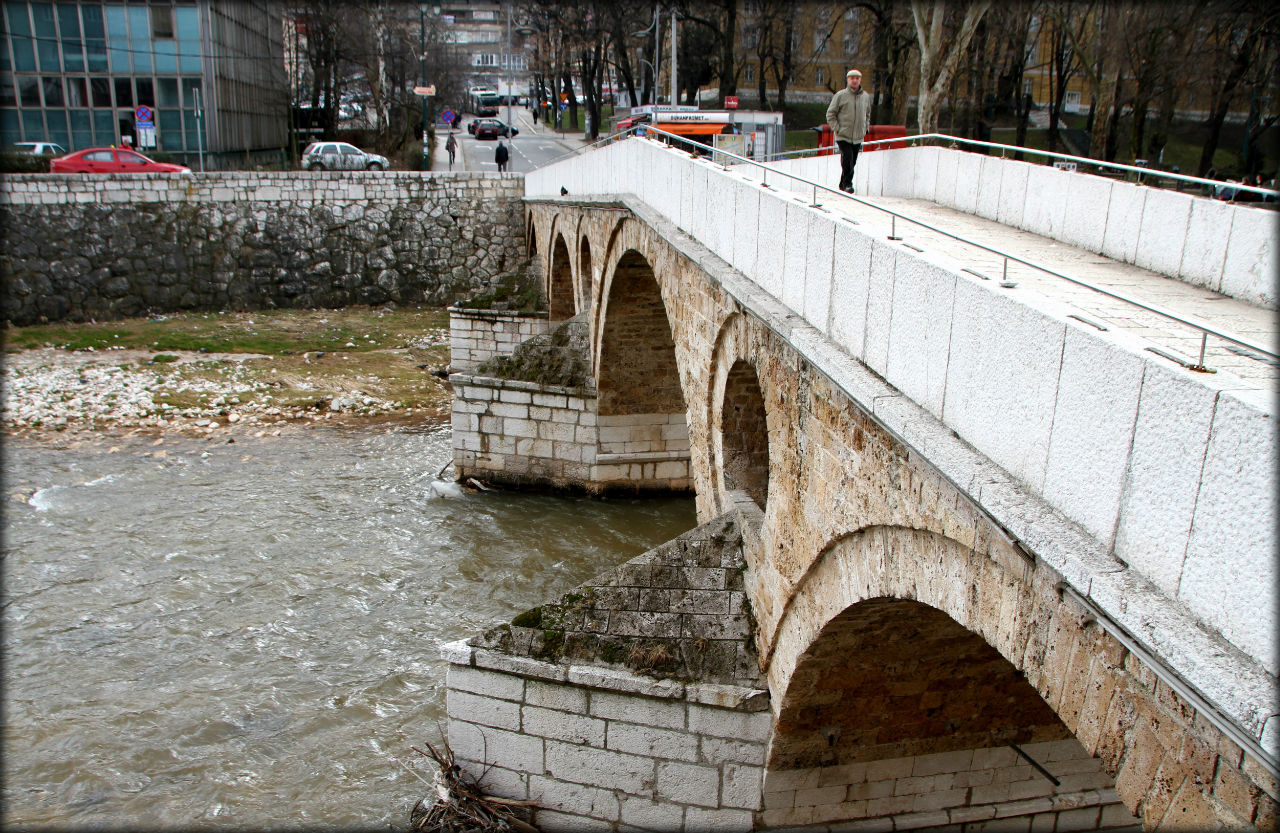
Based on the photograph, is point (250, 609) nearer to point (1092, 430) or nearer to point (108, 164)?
point (1092, 430)

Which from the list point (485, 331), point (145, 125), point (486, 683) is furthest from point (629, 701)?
point (145, 125)

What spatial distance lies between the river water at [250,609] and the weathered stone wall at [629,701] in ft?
3.91

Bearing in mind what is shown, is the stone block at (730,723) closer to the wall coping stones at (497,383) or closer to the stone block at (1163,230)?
the stone block at (1163,230)

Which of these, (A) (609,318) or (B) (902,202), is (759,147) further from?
(B) (902,202)

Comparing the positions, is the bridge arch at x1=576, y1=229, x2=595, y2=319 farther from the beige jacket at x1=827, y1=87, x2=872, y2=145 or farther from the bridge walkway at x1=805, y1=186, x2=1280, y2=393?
the bridge walkway at x1=805, y1=186, x2=1280, y2=393

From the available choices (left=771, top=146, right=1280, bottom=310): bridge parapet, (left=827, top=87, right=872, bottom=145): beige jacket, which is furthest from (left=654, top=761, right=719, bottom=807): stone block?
(left=827, top=87, right=872, bottom=145): beige jacket

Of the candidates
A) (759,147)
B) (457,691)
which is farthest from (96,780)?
(759,147)

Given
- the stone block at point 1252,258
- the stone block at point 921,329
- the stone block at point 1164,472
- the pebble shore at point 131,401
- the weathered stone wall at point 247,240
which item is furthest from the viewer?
the weathered stone wall at point 247,240

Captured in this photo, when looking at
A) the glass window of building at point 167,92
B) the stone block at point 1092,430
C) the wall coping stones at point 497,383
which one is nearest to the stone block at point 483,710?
the stone block at point 1092,430

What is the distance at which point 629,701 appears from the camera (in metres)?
5.82

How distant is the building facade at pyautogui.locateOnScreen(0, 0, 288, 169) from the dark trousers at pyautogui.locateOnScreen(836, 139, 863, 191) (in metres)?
20.9

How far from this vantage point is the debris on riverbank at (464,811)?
6035 millimetres

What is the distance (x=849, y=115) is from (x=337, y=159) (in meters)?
21.8

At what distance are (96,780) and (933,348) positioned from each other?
6662 millimetres
